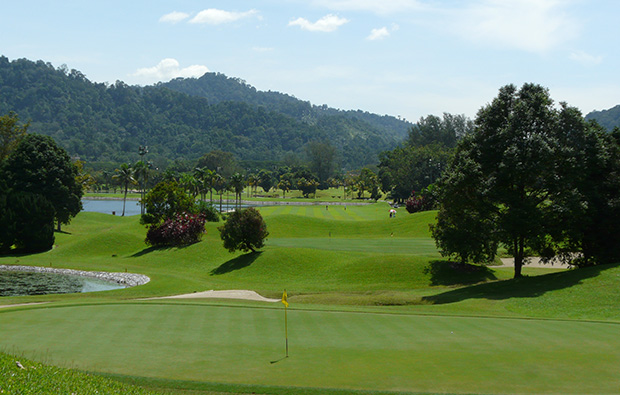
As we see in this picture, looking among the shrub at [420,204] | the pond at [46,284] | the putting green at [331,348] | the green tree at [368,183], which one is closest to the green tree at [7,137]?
the pond at [46,284]

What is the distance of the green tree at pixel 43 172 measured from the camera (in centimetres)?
6456

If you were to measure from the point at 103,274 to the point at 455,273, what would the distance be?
29.8 m

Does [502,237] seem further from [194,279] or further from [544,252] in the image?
[194,279]

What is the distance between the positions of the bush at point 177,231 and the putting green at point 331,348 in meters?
34.3

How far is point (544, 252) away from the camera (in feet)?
126

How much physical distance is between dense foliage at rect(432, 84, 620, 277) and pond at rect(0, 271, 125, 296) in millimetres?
28566

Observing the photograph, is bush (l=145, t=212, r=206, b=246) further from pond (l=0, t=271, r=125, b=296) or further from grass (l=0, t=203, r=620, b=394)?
grass (l=0, t=203, r=620, b=394)

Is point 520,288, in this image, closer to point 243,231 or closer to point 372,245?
point 372,245

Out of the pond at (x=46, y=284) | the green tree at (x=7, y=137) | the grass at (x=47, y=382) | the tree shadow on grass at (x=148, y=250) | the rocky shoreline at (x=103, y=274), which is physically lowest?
the pond at (x=46, y=284)

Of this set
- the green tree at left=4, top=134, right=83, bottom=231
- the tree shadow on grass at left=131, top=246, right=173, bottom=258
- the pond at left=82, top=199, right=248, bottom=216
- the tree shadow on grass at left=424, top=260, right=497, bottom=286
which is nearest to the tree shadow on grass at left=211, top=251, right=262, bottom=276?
the tree shadow on grass at left=131, top=246, right=173, bottom=258

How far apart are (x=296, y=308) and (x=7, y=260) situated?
41412 mm

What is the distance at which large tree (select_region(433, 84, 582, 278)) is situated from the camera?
3406 cm

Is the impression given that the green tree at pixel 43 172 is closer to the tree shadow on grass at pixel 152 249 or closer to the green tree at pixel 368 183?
the tree shadow on grass at pixel 152 249

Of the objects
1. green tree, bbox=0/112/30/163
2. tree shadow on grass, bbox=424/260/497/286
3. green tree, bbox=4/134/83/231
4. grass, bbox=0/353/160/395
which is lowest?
tree shadow on grass, bbox=424/260/497/286
